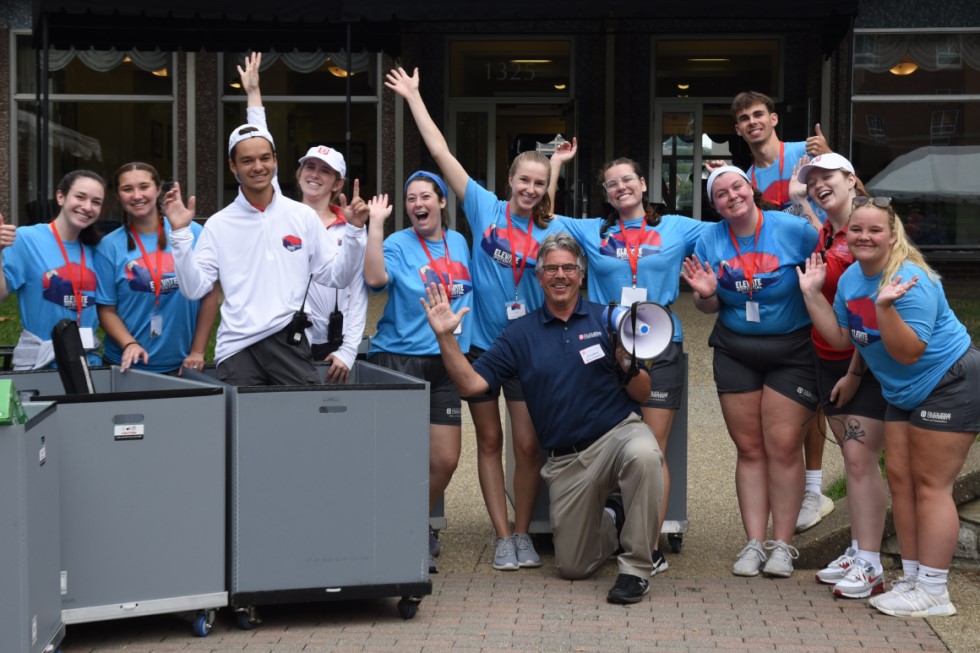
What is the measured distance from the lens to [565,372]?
5.96m

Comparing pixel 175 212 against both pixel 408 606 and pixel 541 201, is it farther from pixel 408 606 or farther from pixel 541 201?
pixel 408 606

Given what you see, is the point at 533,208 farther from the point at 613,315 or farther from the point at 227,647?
the point at 227,647

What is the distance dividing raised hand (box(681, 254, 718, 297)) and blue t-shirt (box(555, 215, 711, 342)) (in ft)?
0.43

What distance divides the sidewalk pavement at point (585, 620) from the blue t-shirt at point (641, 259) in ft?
4.16

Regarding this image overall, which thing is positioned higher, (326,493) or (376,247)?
(376,247)

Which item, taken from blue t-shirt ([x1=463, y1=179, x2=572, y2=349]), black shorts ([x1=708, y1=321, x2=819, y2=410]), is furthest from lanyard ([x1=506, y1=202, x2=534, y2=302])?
black shorts ([x1=708, y1=321, x2=819, y2=410])

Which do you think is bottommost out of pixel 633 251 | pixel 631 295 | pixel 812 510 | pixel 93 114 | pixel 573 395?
pixel 812 510

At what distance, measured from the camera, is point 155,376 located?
5.68m

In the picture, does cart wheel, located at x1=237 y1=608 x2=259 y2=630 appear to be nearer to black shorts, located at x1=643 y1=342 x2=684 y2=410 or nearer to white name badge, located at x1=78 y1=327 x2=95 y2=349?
white name badge, located at x1=78 y1=327 x2=95 y2=349

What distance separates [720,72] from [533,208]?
40.1ft

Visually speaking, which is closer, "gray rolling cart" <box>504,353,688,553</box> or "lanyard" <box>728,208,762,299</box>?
"lanyard" <box>728,208,762,299</box>

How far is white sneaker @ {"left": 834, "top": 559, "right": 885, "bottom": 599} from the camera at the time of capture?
5699mm

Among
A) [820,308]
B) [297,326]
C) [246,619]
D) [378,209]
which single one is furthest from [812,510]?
[246,619]

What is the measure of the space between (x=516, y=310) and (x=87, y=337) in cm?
207
